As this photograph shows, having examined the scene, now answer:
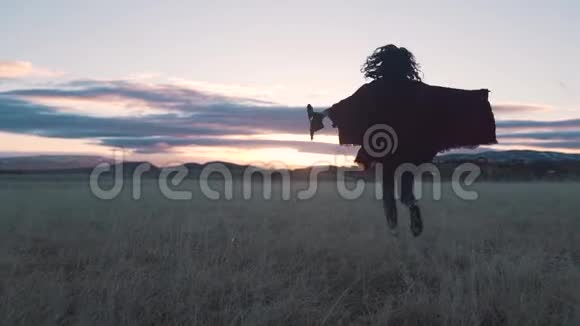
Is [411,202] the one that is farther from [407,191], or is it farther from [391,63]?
[391,63]

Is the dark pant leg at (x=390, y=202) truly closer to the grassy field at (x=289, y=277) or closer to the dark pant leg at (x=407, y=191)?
the dark pant leg at (x=407, y=191)

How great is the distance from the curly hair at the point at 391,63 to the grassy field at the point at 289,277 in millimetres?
2166

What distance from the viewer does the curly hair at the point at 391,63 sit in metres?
7.82

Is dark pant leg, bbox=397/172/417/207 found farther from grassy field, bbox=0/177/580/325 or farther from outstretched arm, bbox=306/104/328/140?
outstretched arm, bbox=306/104/328/140

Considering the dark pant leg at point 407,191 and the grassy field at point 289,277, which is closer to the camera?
the grassy field at point 289,277

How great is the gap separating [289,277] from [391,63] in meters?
3.58

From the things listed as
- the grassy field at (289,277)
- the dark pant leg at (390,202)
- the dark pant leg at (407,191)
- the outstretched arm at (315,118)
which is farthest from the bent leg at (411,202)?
the outstretched arm at (315,118)

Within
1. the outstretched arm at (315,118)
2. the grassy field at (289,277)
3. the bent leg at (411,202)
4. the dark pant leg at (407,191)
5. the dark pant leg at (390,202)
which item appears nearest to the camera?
the grassy field at (289,277)

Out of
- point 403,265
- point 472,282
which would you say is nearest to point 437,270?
point 403,265

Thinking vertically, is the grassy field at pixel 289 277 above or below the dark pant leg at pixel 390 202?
below

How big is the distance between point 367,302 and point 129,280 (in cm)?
200

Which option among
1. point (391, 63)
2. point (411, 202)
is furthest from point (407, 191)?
point (391, 63)

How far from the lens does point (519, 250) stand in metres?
7.08

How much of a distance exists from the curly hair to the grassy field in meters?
2.17
